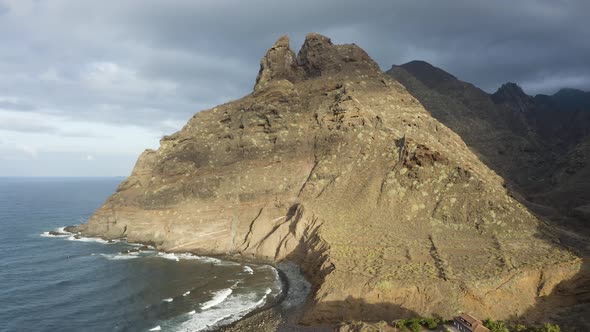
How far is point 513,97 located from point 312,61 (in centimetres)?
13984

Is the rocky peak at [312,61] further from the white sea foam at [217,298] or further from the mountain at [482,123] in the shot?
the white sea foam at [217,298]

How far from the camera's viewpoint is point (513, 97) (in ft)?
592

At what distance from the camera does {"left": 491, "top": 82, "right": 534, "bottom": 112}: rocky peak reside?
178 m

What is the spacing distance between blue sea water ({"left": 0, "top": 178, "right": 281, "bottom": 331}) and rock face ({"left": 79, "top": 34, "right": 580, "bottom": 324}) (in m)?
6.14

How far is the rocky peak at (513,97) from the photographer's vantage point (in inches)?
6995

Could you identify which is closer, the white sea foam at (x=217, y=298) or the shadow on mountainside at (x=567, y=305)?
the shadow on mountainside at (x=567, y=305)

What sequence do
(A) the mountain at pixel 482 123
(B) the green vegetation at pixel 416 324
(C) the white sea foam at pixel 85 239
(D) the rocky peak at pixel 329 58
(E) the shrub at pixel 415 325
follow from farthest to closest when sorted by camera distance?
1. (A) the mountain at pixel 482 123
2. (D) the rocky peak at pixel 329 58
3. (C) the white sea foam at pixel 85 239
4. (B) the green vegetation at pixel 416 324
5. (E) the shrub at pixel 415 325

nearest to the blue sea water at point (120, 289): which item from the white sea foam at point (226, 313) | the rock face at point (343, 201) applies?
the white sea foam at point (226, 313)

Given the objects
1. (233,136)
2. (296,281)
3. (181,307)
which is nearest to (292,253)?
(296,281)

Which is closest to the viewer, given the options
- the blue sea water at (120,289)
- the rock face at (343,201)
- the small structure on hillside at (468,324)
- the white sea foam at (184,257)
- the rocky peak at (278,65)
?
the small structure on hillside at (468,324)

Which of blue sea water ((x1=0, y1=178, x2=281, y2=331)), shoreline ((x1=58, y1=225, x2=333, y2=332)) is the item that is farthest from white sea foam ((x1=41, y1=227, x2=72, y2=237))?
shoreline ((x1=58, y1=225, x2=333, y2=332))

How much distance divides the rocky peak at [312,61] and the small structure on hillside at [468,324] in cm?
6079

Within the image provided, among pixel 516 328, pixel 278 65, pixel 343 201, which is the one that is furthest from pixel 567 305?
pixel 278 65

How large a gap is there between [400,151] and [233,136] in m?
31.6
